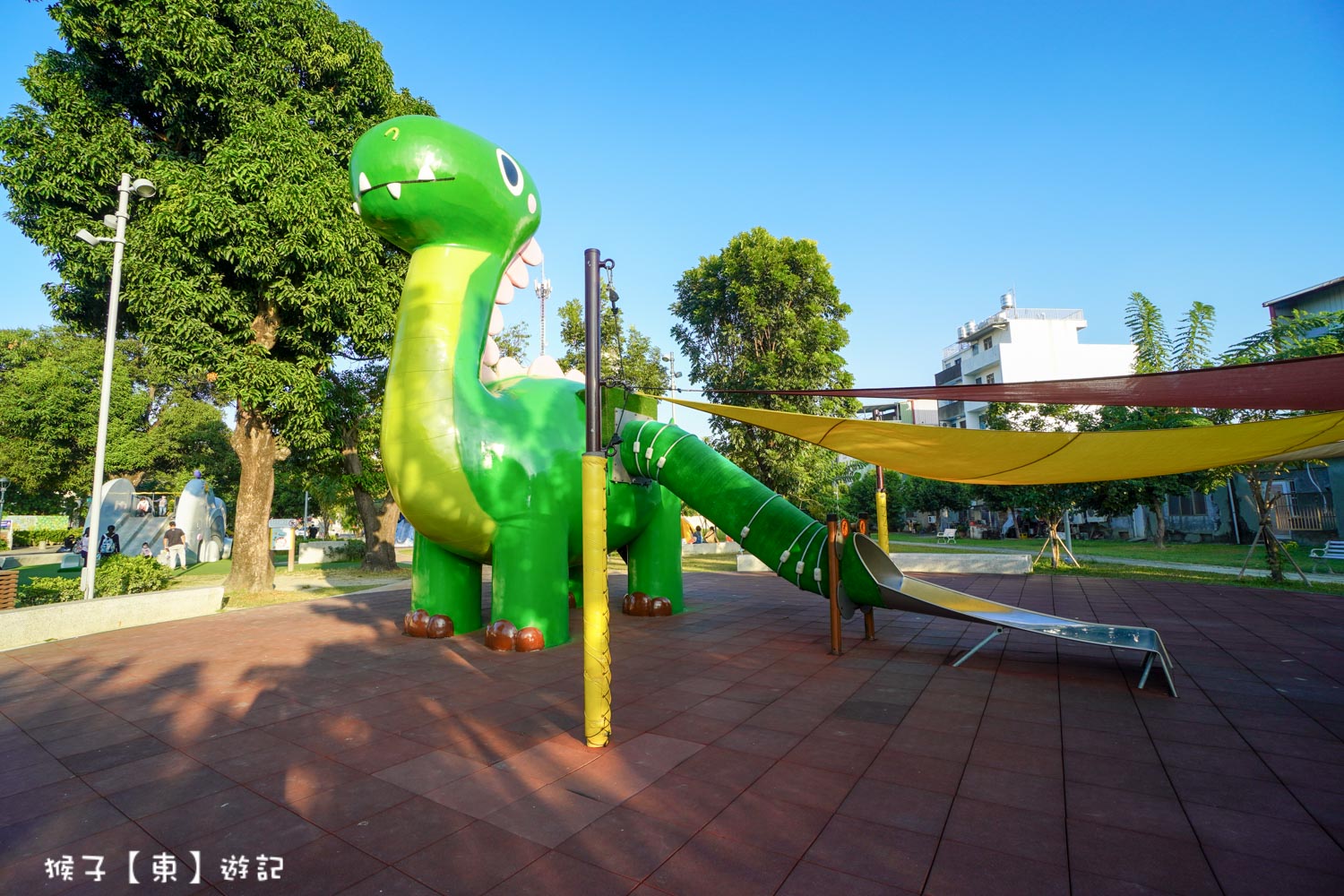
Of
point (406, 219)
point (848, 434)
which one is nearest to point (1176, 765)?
point (848, 434)

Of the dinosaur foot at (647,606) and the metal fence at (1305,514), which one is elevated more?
the metal fence at (1305,514)

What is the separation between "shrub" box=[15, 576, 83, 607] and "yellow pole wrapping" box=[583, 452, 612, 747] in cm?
981

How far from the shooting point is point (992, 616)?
6156 millimetres

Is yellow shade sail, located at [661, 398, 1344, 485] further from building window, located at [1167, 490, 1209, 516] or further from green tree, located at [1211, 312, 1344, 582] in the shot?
building window, located at [1167, 490, 1209, 516]

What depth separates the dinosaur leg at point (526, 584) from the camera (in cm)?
672

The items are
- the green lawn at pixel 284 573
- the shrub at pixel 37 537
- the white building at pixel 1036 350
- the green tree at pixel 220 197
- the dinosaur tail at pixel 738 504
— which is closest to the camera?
the dinosaur tail at pixel 738 504

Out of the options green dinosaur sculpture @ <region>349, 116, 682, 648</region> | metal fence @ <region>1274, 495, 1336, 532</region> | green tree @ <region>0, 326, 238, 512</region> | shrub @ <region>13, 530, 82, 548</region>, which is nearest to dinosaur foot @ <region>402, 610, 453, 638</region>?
green dinosaur sculpture @ <region>349, 116, 682, 648</region>

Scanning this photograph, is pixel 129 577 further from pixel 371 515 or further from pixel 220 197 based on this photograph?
pixel 371 515

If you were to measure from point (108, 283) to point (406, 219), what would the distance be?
371 inches

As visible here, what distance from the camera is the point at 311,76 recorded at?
1315 centimetres

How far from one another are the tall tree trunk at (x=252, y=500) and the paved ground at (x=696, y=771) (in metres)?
6.02

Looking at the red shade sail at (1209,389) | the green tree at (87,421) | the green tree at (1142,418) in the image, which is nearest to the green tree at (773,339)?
the green tree at (1142,418)

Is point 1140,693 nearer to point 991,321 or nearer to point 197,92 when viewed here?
point 197,92

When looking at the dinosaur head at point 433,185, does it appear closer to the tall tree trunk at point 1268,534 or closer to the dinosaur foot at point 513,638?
the dinosaur foot at point 513,638
